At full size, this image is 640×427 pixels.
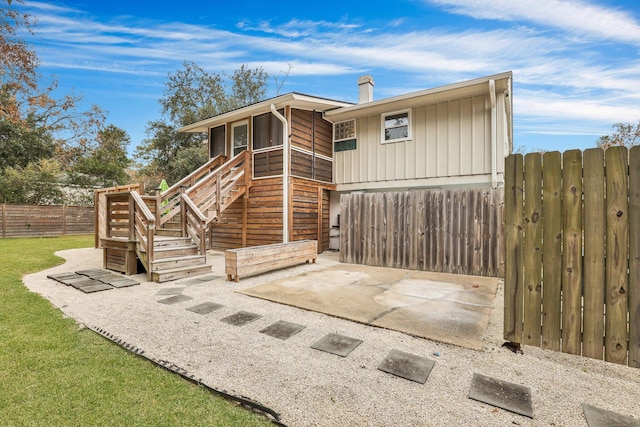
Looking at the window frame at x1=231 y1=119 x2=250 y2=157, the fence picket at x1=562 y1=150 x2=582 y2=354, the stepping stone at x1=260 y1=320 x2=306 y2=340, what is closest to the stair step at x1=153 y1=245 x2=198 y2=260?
the stepping stone at x1=260 y1=320 x2=306 y2=340

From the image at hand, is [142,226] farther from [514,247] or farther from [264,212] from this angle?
[514,247]

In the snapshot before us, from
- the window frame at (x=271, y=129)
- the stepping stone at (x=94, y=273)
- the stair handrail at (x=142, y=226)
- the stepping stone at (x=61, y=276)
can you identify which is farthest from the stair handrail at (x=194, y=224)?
the window frame at (x=271, y=129)

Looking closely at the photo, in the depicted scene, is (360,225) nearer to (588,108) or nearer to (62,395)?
(62,395)

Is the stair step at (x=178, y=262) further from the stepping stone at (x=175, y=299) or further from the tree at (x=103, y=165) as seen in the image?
the tree at (x=103, y=165)

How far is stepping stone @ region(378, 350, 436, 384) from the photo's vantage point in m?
2.30

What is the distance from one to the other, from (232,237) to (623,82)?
18.3 metres

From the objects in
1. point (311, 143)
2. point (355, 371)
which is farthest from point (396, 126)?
point (355, 371)

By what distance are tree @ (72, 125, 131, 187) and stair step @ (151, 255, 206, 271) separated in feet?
61.9

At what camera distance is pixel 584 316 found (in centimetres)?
236

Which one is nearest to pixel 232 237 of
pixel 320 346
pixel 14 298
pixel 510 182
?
pixel 14 298

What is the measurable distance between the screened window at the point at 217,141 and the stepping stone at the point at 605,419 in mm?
10980

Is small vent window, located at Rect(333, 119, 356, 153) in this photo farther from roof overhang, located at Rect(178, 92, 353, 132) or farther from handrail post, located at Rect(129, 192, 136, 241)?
handrail post, located at Rect(129, 192, 136, 241)

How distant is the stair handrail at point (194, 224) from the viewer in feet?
21.6

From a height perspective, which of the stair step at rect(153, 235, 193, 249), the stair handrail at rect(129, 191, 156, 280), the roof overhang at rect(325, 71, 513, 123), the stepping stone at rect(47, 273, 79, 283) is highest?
the roof overhang at rect(325, 71, 513, 123)
